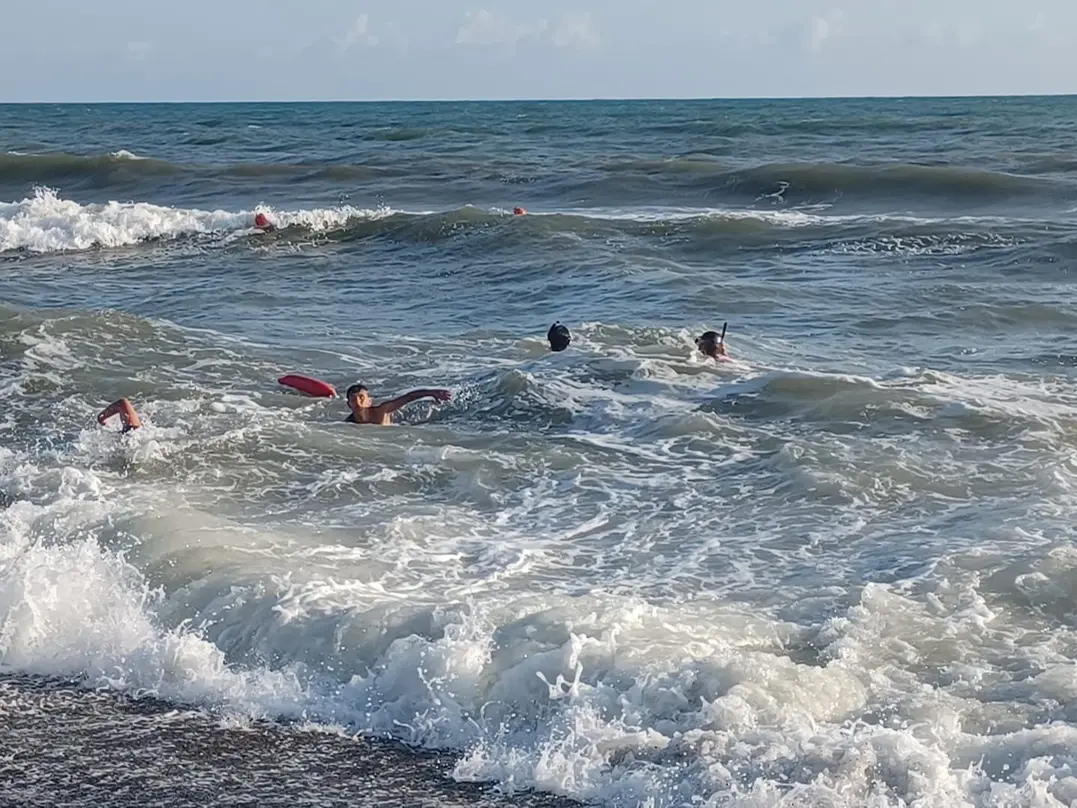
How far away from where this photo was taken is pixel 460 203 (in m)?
29.5

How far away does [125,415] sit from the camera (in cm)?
1072

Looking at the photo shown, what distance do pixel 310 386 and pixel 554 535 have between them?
439 cm

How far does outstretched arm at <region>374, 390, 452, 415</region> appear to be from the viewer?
1147 centimetres

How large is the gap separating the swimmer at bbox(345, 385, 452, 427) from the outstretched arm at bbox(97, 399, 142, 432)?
1.68 meters

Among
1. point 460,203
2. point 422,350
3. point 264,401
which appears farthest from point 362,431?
point 460,203

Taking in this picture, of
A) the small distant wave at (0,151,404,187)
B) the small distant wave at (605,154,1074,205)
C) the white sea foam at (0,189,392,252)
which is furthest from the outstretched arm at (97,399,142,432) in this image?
the small distant wave at (0,151,404,187)

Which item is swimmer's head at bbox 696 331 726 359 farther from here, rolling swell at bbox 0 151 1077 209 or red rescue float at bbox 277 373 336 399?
rolling swell at bbox 0 151 1077 209

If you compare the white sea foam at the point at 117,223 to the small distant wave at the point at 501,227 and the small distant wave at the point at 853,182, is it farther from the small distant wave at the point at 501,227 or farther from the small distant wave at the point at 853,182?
the small distant wave at the point at 853,182

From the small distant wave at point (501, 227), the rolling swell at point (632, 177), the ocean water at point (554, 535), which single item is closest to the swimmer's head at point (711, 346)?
the ocean water at point (554, 535)

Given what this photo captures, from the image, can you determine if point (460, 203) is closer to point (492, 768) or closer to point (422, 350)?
point (422, 350)

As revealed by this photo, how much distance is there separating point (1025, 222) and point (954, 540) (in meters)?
Answer: 15.5

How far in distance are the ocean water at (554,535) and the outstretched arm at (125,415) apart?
0.58 ft

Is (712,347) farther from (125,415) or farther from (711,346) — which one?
(125,415)

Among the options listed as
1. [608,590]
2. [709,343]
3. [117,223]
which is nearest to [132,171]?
[117,223]
